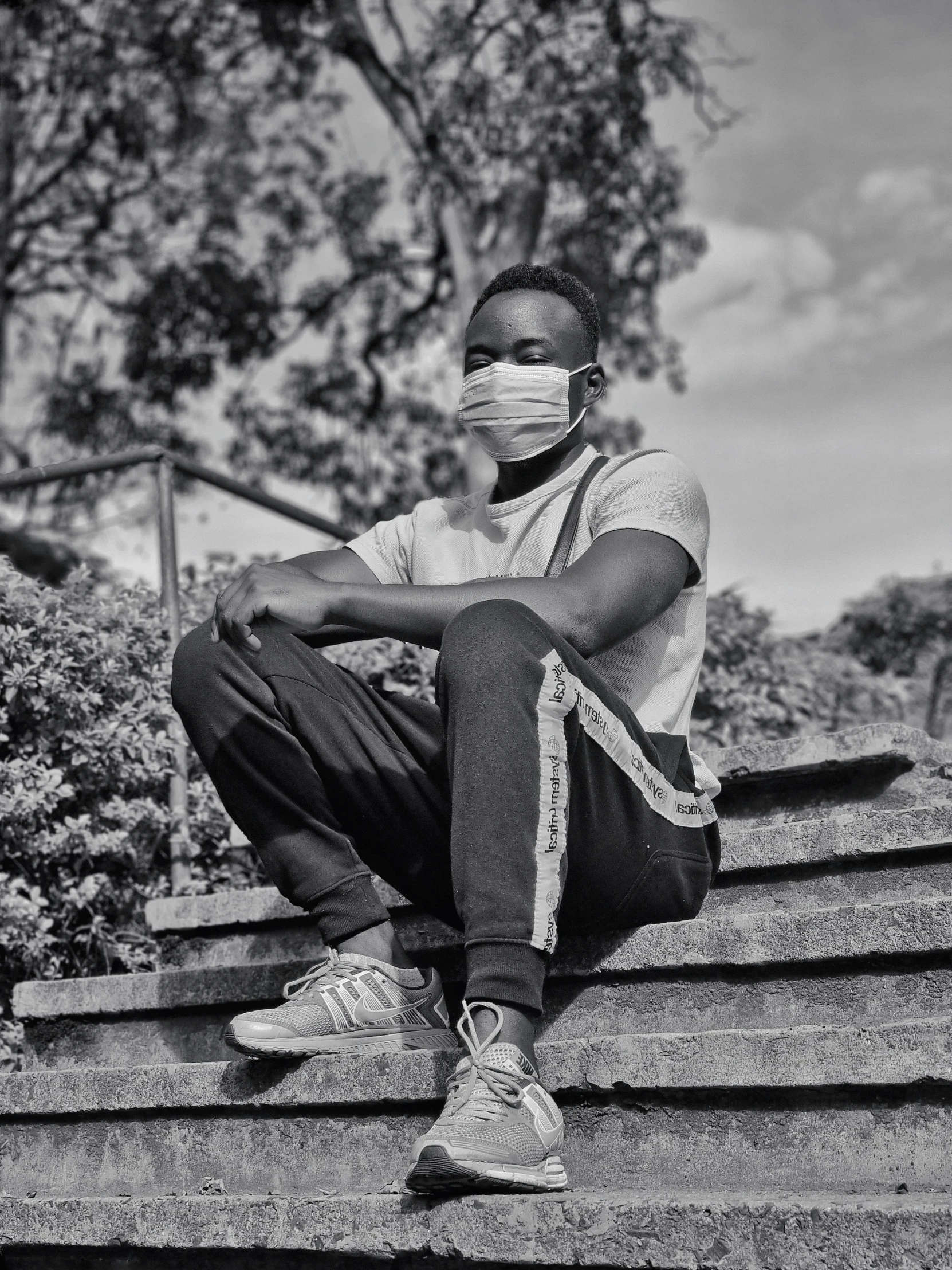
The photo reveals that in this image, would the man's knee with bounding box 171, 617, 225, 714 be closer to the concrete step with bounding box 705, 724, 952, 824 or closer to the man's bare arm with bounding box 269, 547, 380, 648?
the man's bare arm with bounding box 269, 547, 380, 648

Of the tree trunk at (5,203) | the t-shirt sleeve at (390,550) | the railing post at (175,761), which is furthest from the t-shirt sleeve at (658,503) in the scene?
the tree trunk at (5,203)

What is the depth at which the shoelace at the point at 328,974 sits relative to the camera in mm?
2633

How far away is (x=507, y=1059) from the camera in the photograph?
7.28 feet

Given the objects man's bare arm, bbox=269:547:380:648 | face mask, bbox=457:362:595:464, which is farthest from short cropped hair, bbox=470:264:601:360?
man's bare arm, bbox=269:547:380:648

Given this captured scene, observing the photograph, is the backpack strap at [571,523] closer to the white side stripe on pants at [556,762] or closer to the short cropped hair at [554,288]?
the short cropped hair at [554,288]

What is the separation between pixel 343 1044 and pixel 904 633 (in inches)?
262

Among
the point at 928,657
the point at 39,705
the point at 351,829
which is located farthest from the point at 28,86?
the point at 351,829

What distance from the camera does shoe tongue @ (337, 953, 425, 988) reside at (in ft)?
8.66

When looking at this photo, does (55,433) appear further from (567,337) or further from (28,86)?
(567,337)

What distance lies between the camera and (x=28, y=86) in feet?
48.8

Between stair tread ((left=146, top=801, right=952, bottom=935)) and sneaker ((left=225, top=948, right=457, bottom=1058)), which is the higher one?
stair tread ((left=146, top=801, right=952, bottom=935))

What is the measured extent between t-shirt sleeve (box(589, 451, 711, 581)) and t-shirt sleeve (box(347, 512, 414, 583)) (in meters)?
0.53

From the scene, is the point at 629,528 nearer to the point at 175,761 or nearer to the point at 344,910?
the point at 344,910

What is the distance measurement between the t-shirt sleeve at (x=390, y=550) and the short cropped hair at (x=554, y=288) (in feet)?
1.66
